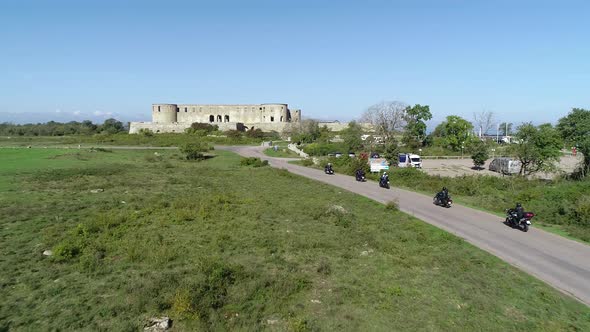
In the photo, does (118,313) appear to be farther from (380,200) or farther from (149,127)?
(149,127)

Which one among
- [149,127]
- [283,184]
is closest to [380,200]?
[283,184]

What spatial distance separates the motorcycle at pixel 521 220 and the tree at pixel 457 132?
46411 mm

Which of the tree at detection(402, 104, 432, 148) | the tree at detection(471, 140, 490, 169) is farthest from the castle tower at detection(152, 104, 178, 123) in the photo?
the tree at detection(471, 140, 490, 169)

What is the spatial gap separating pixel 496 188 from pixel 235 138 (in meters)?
59.6

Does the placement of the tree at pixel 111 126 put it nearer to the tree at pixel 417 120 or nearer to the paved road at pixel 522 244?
the tree at pixel 417 120

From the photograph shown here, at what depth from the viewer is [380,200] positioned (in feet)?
69.6

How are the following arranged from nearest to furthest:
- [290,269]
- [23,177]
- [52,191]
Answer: [290,269], [52,191], [23,177]

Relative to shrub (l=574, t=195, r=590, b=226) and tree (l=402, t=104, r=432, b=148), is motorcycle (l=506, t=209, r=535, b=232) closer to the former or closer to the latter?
shrub (l=574, t=195, r=590, b=226)

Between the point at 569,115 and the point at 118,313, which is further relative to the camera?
the point at 569,115

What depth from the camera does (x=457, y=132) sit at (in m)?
60.0

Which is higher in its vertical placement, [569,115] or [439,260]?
[569,115]

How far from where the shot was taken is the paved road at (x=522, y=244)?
1023cm

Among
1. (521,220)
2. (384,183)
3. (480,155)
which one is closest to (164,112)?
(480,155)

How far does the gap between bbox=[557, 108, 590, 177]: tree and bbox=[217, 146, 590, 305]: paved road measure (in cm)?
1519
